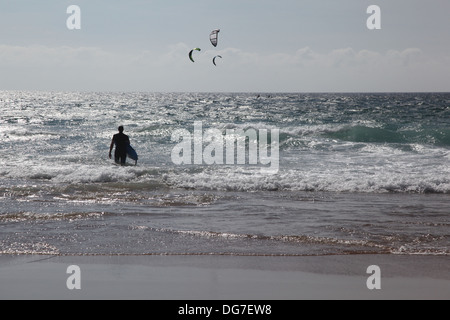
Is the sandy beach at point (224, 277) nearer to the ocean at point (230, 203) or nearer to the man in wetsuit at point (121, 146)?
the ocean at point (230, 203)

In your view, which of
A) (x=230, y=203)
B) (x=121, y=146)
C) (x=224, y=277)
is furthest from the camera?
(x=121, y=146)

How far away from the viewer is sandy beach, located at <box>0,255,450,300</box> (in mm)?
4660

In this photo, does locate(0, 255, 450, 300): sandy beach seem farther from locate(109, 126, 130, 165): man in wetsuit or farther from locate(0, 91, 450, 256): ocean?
locate(109, 126, 130, 165): man in wetsuit

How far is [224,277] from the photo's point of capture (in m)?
5.18

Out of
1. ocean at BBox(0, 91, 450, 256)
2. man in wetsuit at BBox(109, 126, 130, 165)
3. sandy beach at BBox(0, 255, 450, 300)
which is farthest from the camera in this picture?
man in wetsuit at BBox(109, 126, 130, 165)

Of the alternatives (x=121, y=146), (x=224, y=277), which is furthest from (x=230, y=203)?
(x=121, y=146)

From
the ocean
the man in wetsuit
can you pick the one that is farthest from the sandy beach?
the man in wetsuit

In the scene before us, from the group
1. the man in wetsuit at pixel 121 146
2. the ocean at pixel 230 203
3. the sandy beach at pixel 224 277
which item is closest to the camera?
the sandy beach at pixel 224 277

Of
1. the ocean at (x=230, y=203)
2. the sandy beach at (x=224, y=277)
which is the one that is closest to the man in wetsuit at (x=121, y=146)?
the ocean at (x=230, y=203)

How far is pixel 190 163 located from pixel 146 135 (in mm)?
10527

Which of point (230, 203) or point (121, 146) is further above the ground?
point (121, 146)

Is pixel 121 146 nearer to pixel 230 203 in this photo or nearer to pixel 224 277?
pixel 230 203

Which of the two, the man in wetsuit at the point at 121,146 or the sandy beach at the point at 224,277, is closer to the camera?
the sandy beach at the point at 224,277

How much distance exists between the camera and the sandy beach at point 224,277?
4.66 meters
